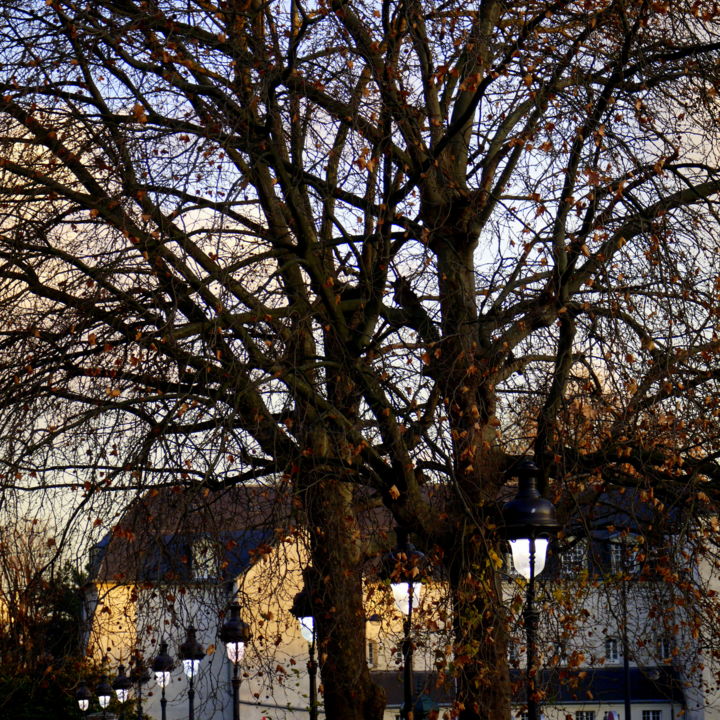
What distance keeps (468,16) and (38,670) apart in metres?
7.75

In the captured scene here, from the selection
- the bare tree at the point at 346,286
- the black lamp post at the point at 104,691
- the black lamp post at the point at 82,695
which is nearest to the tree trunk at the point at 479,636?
the bare tree at the point at 346,286

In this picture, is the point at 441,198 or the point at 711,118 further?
the point at 441,198

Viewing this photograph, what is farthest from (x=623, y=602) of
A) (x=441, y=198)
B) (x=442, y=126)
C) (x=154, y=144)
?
(x=154, y=144)

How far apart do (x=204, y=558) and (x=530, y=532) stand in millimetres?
2839

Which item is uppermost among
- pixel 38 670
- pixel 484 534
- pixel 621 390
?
pixel 621 390

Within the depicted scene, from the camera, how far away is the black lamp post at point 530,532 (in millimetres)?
8688

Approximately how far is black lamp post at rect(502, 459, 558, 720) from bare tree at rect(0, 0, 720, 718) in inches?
27.1

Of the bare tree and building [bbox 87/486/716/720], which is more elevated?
the bare tree

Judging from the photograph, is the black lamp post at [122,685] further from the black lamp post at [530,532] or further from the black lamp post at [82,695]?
the black lamp post at [530,532]


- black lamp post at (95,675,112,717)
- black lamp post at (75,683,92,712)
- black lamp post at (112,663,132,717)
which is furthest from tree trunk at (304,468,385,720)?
black lamp post at (75,683,92,712)

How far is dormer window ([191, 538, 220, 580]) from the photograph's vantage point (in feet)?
29.6

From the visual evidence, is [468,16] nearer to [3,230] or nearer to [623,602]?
[3,230]

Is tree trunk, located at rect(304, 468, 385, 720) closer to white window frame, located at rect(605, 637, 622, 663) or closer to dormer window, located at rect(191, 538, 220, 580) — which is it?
dormer window, located at rect(191, 538, 220, 580)

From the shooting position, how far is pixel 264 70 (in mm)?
9258
